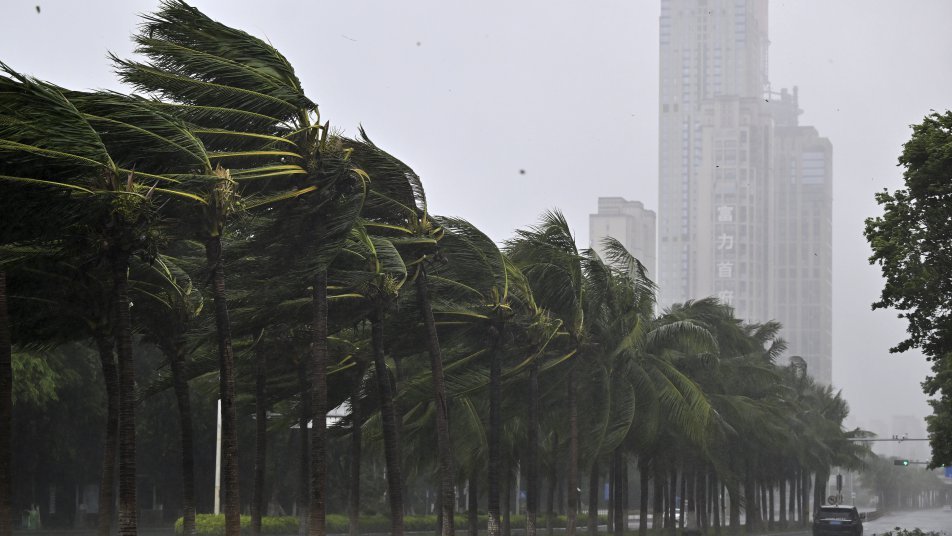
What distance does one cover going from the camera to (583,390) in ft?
135

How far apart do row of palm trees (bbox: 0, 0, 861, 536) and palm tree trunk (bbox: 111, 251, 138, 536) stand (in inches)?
1.7

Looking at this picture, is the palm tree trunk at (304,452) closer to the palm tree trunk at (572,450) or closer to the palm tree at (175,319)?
the palm tree at (175,319)

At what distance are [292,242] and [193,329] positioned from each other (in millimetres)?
3782

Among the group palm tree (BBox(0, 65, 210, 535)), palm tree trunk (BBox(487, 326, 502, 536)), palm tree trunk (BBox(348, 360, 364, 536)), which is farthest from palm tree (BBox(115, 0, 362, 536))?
palm tree trunk (BBox(348, 360, 364, 536))

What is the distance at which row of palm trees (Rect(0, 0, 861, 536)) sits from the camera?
64.7 ft

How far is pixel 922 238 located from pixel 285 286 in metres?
16.6

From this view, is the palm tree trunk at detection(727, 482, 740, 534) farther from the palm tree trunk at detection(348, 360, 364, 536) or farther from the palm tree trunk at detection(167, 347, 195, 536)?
the palm tree trunk at detection(167, 347, 195, 536)

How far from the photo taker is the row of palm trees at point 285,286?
64.7ft

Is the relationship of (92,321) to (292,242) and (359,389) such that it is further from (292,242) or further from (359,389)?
(359,389)

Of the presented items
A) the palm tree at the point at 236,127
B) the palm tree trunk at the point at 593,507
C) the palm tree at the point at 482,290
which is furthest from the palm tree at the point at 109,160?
the palm tree trunk at the point at 593,507

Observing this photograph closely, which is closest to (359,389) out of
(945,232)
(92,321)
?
(92,321)

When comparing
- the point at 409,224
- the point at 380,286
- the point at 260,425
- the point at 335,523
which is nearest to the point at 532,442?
the point at 260,425

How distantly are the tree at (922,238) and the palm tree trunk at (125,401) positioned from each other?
65.7ft

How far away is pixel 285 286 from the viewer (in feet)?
84.7
